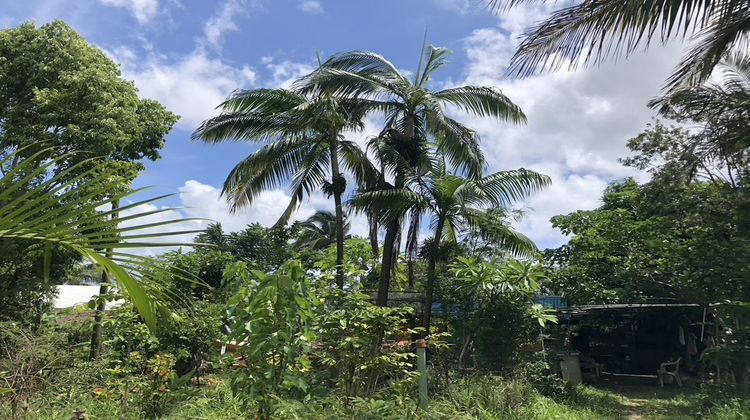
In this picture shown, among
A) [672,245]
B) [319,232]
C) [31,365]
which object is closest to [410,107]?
[672,245]

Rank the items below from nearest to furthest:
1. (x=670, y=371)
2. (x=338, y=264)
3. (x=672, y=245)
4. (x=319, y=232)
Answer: (x=338, y=264) < (x=672, y=245) < (x=670, y=371) < (x=319, y=232)

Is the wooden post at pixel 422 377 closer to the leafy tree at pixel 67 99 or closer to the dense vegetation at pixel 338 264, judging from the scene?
the dense vegetation at pixel 338 264

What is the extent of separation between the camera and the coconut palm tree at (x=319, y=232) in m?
Answer: 29.0

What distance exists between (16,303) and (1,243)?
9.75 m

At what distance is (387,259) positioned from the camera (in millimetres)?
12086

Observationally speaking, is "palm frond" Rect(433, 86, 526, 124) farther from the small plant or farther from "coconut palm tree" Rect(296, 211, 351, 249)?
"coconut palm tree" Rect(296, 211, 351, 249)

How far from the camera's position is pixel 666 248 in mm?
10562

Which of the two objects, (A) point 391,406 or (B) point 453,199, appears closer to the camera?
(A) point 391,406

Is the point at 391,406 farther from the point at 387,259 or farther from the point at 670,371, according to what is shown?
the point at 670,371

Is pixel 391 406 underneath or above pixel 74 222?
underneath

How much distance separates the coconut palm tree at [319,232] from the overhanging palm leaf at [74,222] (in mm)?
25445

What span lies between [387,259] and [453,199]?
199 centimetres

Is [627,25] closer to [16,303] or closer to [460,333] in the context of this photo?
[460,333]

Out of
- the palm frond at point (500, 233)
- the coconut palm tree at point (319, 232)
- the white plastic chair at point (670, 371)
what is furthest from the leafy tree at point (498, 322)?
the coconut palm tree at point (319, 232)
